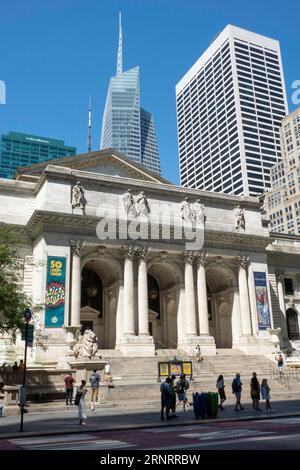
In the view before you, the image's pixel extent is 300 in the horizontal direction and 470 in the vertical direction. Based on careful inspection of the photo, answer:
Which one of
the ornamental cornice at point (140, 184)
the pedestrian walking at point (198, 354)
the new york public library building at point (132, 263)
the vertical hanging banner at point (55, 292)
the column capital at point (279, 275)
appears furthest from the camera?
the column capital at point (279, 275)

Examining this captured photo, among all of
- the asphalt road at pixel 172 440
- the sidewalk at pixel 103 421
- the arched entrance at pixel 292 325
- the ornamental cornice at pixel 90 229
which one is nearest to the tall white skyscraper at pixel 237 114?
the arched entrance at pixel 292 325

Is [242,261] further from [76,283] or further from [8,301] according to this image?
[8,301]

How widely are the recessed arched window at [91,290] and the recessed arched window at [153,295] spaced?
5535mm

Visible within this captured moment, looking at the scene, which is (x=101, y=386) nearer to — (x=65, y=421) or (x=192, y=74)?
(x=65, y=421)

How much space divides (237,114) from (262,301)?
406 ft

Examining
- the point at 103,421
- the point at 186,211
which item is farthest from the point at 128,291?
the point at 103,421

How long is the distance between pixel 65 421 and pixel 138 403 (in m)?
7.62

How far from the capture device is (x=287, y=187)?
10256cm

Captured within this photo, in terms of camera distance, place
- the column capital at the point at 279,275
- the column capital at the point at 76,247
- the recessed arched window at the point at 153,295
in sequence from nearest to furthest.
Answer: the column capital at the point at 76,247, the recessed arched window at the point at 153,295, the column capital at the point at 279,275

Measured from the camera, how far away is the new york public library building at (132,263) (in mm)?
40500

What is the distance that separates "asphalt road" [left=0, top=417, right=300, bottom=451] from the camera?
36.5 feet

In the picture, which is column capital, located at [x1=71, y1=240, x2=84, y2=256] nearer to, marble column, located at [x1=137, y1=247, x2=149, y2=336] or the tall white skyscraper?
marble column, located at [x1=137, y1=247, x2=149, y2=336]

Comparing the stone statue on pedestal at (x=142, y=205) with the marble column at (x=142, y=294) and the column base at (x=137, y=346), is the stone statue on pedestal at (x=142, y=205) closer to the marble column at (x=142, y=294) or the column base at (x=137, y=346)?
the marble column at (x=142, y=294)
